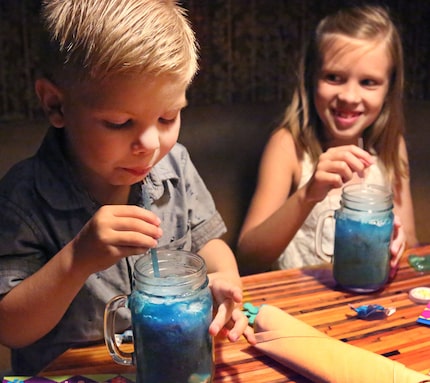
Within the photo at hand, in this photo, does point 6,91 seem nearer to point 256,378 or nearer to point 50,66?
point 50,66

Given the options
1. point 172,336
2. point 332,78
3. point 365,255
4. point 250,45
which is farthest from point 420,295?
point 250,45

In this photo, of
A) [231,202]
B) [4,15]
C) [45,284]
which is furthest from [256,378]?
[4,15]

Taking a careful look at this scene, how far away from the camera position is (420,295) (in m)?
1.05

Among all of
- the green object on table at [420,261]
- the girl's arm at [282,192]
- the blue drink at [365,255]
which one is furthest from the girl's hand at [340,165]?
the green object on table at [420,261]

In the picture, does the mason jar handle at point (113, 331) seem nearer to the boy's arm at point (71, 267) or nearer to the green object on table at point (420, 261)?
the boy's arm at point (71, 267)

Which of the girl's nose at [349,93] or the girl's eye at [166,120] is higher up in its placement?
the girl's eye at [166,120]

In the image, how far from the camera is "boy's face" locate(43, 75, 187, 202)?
832 mm

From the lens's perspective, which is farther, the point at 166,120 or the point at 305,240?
the point at 305,240

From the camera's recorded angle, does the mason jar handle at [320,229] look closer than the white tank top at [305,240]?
Yes

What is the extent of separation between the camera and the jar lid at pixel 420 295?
1.03m

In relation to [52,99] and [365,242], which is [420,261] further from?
[52,99]

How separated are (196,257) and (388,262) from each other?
0.44 m

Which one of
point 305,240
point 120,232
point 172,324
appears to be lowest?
point 305,240

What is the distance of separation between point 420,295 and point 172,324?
486mm
